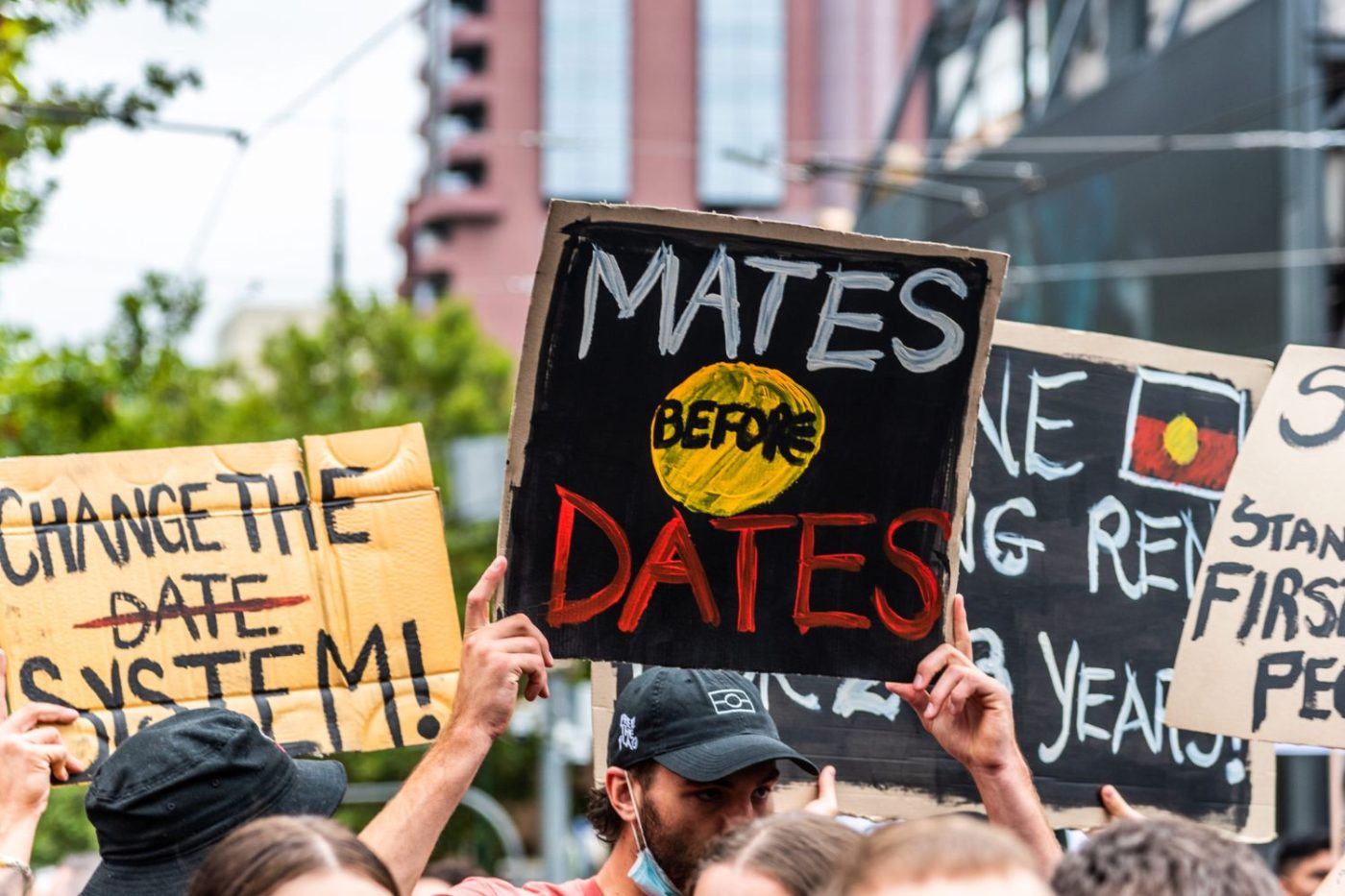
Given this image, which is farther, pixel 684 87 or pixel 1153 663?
pixel 684 87

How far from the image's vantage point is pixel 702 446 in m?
3.28

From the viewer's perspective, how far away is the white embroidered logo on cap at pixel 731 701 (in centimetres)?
348

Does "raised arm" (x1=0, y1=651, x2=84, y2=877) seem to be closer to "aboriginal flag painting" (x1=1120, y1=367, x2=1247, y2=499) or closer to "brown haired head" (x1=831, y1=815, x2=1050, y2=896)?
"brown haired head" (x1=831, y1=815, x2=1050, y2=896)

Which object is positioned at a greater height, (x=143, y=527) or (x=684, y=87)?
(x=684, y=87)

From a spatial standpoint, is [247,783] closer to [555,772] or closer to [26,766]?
[26,766]

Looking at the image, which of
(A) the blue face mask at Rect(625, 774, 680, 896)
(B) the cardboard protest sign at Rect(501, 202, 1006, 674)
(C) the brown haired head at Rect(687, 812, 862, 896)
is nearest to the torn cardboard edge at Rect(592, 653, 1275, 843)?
(A) the blue face mask at Rect(625, 774, 680, 896)

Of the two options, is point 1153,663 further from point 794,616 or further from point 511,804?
point 511,804

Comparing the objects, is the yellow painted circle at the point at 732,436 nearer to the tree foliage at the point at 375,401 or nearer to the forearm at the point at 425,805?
the forearm at the point at 425,805

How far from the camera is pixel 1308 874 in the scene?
5.66 m

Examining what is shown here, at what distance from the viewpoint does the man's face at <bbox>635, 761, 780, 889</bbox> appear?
3.35m

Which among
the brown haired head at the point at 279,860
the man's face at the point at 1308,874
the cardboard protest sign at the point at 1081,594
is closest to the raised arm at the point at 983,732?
the cardboard protest sign at the point at 1081,594

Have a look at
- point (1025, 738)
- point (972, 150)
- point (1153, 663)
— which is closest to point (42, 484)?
point (1025, 738)

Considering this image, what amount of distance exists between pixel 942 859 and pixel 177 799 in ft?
4.49

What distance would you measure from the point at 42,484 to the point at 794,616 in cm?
153
